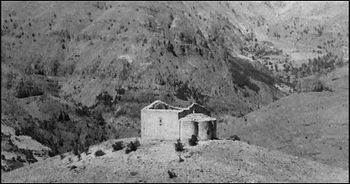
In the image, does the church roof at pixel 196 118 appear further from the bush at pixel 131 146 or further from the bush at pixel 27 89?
the bush at pixel 27 89

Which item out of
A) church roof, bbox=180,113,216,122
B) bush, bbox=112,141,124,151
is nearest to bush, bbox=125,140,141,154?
bush, bbox=112,141,124,151

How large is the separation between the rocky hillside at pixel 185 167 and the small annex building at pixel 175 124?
122 cm

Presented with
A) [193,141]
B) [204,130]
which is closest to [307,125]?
[204,130]

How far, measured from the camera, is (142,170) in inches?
1661

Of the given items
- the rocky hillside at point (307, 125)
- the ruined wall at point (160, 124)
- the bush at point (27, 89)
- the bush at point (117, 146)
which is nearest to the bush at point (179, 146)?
the ruined wall at point (160, 124)

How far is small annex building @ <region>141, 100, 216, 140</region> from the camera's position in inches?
1859

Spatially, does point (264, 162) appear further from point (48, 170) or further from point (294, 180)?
point (48, 170)

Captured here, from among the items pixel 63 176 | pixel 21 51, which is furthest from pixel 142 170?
pixel 21 51

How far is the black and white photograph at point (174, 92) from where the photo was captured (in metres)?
44.6

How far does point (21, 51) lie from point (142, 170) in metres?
78.0

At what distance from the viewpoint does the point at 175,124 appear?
47875 millimetres

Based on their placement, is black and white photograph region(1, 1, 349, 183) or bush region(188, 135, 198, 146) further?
bush region(188, 135, 198, 146)

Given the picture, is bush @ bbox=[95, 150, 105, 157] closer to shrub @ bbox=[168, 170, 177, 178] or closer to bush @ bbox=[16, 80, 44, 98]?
shrub @ bbox=[168, 170, 177, 178]

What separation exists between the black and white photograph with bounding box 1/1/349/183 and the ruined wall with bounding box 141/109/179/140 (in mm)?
67
